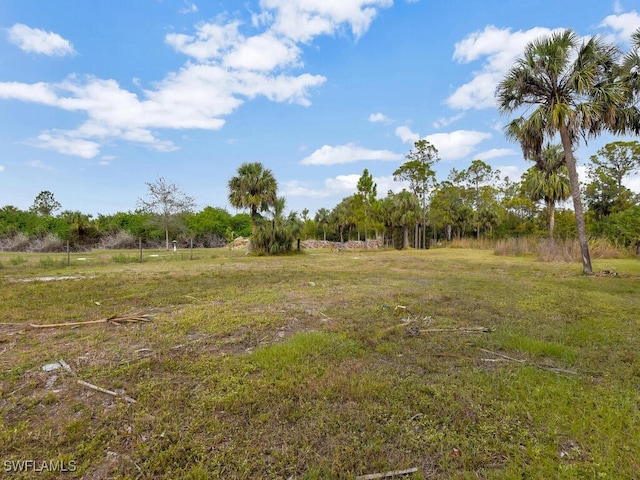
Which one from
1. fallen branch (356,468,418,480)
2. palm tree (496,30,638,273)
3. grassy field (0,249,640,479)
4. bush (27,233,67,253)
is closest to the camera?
fallen branch (356,468,418,480)

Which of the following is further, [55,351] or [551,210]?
[551,210]

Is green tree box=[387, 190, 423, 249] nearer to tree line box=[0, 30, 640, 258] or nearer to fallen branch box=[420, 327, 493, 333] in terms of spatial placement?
tree line box=[0, 30, 640, 258]

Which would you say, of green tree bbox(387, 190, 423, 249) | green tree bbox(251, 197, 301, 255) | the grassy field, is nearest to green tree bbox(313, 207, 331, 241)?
green tree bbox(387, 190, 423, 249)

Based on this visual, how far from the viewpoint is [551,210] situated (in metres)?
22.0

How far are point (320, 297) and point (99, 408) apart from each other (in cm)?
445

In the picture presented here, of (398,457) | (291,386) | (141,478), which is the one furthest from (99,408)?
(398,457)

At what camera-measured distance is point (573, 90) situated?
374 inches

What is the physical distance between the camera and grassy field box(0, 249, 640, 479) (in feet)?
6.04

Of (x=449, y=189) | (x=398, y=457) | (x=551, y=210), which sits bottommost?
(x=398, y=457)

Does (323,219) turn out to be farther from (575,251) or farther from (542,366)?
(542,366)

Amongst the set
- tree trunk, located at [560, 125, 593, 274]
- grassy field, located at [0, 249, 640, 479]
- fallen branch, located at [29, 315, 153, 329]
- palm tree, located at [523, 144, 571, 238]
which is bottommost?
grassy field, located at [0, 249, 640, 479]

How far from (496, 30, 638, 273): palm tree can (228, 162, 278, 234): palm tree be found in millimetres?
14128

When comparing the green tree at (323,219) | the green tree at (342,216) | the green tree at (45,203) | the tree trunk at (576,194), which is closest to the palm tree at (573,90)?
the tree trunk at (576,194)

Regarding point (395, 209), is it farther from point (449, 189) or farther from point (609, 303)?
point (609, 303)
